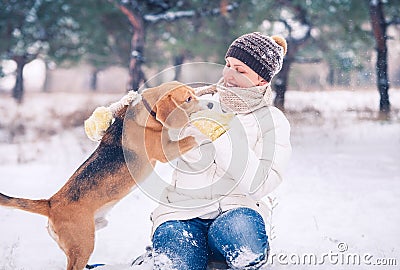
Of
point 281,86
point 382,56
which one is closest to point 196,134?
point 281,86

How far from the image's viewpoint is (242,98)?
2.51 meters

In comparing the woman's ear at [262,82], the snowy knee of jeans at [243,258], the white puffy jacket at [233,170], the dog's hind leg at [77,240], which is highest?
the woman's ear at [262,82]

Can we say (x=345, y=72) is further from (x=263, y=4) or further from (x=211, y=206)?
(x=211, y=206)

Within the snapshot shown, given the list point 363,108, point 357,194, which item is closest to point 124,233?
point 357,194

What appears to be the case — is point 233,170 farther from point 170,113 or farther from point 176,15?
point 176,15

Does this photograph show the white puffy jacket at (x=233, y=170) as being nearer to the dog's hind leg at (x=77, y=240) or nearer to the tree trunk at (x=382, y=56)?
the dog's hind leg at (x=77, y=240)

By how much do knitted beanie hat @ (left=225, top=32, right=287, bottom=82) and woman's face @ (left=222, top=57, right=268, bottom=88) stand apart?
2 centimetres

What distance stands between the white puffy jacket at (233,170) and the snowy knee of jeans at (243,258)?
26cm

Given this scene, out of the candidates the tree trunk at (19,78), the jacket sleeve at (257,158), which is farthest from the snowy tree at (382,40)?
the tree trunk at (19,78)

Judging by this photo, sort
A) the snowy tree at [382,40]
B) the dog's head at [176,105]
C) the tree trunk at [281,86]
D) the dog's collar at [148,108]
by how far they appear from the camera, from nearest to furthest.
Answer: the dog's head at [176,105] < the dog's collar at [148,108] < the snowy tree at [382,40] < the tree trunk at [281,86]

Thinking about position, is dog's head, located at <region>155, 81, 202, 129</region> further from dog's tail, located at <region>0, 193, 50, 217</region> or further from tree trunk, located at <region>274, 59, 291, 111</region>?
tree trunk, located at <region>274, 59, 291, 111</region>

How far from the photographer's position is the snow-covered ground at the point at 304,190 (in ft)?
11.4

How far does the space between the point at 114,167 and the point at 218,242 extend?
3.09 ft

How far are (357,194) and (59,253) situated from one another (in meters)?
3.40
